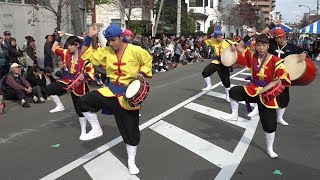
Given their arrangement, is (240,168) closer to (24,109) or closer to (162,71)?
(24,109)

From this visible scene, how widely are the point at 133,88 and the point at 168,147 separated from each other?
1804 millimetres

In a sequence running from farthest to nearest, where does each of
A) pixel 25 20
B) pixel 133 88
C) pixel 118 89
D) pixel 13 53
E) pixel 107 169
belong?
pixel 25 20, pixel 13 53, pixel 107 169, pixel 118 89, pixel 133 88

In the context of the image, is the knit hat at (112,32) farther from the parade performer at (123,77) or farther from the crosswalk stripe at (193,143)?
the crosswalk stripe at (193,143)

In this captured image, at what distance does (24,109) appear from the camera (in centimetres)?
999

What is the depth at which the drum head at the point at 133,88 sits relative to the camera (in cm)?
480

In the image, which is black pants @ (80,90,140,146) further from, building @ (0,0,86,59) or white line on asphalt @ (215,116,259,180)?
building @ (0,0,86,59)

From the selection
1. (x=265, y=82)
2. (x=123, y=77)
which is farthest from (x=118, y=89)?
(x=265, y=82)

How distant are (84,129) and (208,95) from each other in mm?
5558

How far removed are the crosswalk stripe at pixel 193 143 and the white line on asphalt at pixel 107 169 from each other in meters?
1.25

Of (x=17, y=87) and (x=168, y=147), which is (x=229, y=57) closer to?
(x=168, y=147)

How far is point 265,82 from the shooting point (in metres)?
5.97

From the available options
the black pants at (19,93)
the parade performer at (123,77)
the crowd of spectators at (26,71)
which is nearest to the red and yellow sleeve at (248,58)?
the parade performer at (123,77)

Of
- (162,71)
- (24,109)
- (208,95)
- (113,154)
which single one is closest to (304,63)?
(113,154)

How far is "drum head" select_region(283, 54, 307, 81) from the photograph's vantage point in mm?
6285
